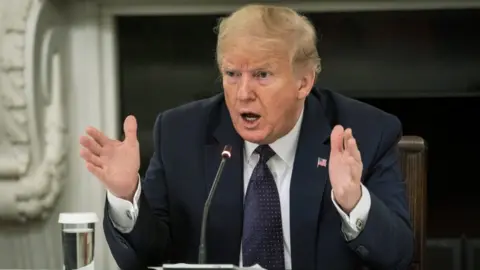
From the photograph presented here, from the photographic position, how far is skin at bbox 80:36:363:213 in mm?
1277

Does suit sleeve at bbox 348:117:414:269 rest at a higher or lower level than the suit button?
higher

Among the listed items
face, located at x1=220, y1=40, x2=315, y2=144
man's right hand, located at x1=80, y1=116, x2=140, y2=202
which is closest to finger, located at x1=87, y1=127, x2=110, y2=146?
man's right hand, located at x1=80, y1=116, x2=140, y2=202

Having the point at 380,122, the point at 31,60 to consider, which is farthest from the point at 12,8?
the point at 380,122

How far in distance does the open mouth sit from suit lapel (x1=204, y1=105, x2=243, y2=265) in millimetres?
121

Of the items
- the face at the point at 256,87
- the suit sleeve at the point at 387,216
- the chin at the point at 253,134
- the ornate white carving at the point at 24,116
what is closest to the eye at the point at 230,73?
the face at the point at 256,87

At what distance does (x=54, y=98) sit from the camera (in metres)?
2.44

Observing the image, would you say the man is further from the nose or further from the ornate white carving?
the ornate white carving

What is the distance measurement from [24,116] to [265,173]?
44.1 inches

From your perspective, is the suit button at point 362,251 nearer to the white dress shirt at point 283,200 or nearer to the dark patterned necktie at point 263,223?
the white dress shirt at point 283,200

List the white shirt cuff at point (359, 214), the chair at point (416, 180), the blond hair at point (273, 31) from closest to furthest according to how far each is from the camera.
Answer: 1. the white shirt cuff at point (359, 214)
2. the blond hair at point (273, 31)
3. the chair at point (416, 180)

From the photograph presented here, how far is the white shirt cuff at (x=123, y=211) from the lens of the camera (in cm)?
132

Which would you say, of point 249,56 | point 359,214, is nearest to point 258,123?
point 249,56

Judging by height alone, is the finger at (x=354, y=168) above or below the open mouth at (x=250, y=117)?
below

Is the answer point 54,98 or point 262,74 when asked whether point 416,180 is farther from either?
point 54,98
